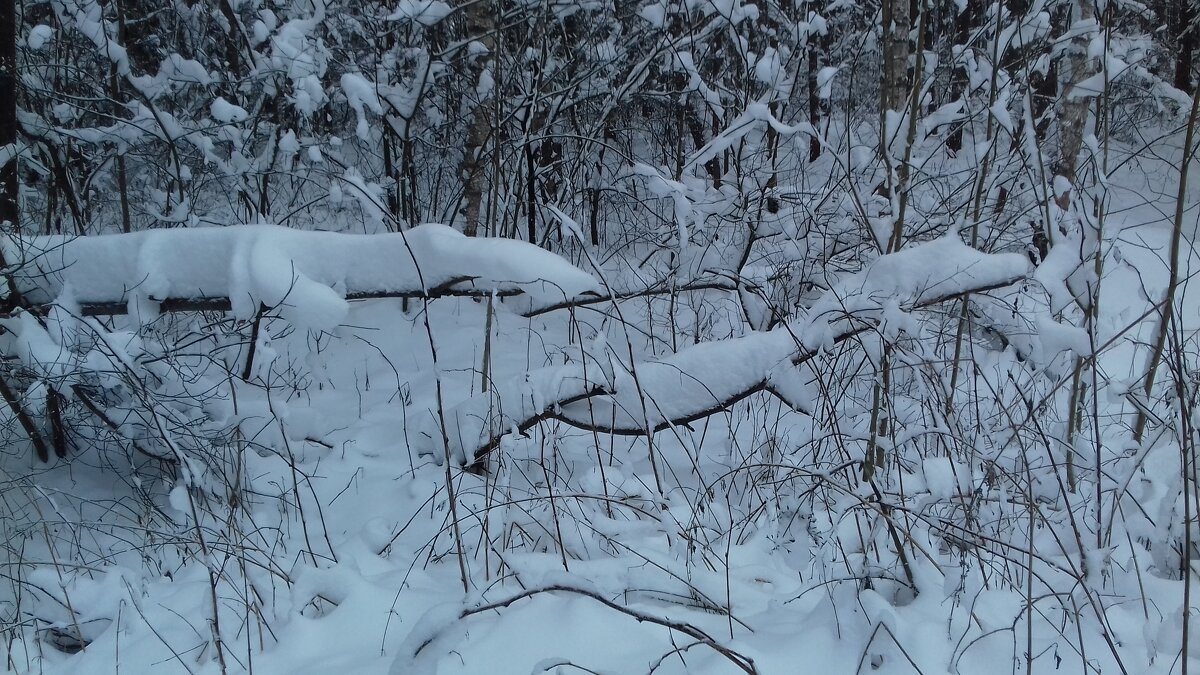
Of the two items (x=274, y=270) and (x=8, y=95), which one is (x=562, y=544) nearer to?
(x=274, y=270)

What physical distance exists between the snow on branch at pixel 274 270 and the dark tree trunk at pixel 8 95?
85cm

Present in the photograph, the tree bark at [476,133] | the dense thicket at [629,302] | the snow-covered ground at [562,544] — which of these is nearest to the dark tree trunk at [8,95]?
the dense thicket at [629,302]

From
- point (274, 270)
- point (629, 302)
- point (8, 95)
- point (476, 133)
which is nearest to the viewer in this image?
point (274, 270)

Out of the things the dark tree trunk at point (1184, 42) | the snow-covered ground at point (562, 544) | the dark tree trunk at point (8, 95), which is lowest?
the snow-covered ground at point (562, 544)

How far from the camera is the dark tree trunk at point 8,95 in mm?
3849

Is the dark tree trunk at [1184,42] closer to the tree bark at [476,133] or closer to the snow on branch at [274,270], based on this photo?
the tree bark at [476,133]

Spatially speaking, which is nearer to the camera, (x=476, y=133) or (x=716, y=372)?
(x=716, y=372)

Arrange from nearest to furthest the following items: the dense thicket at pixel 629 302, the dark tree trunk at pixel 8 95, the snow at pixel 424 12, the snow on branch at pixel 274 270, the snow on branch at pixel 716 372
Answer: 1. the dense thicket at pixel 629 302
2. the snow on branch at pixel 274 270
3. the snow on branch at pixel 716 372
4. the dark tree trunk at pixel 8 95
5. the snow at pixel 424 12

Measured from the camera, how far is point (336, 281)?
291 centimetres

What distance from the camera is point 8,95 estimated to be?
13.0 ft

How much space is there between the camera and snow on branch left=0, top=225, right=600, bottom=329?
266cm

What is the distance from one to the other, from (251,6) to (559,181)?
8.94 ft

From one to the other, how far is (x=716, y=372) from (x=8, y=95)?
388 centimetres

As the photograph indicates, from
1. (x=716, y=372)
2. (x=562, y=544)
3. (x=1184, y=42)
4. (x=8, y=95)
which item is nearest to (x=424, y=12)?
(x=8, y=95)
